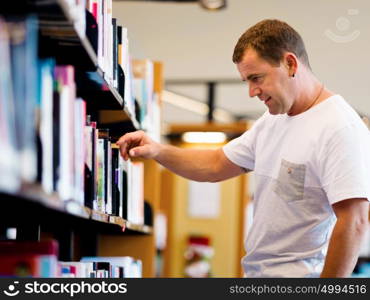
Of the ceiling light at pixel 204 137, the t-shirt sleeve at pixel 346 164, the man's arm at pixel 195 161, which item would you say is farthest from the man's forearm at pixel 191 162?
the ceiling light at pixel 204 137

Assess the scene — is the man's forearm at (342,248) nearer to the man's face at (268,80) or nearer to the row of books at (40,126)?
the man's face at (268,80)

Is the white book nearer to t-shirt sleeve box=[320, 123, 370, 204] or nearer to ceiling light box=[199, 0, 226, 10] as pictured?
t-shirt sleeve box=[320, 123, 370, 204]

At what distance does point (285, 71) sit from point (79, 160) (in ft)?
2.83

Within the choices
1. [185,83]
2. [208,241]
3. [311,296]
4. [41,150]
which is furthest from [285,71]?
[185,83]

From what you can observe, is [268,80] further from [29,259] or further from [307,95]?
[29,259]

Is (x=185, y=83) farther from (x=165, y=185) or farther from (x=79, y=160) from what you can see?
(x=79, y=160)

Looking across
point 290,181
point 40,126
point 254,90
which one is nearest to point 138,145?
point 254,90

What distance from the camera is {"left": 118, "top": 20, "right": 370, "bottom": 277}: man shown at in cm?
204

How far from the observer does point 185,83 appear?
25.1 feet

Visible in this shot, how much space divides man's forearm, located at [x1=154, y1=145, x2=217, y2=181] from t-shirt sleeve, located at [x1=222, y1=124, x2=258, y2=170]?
9cm

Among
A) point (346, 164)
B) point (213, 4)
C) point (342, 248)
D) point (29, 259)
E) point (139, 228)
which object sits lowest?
point (139, 228)

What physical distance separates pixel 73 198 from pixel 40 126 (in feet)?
1.02

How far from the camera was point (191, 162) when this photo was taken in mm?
2654

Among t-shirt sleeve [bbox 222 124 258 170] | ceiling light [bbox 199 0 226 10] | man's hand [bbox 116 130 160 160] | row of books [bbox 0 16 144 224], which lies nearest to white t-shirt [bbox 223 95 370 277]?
t-shirt sleeve [bbox 222 124 258 170]
